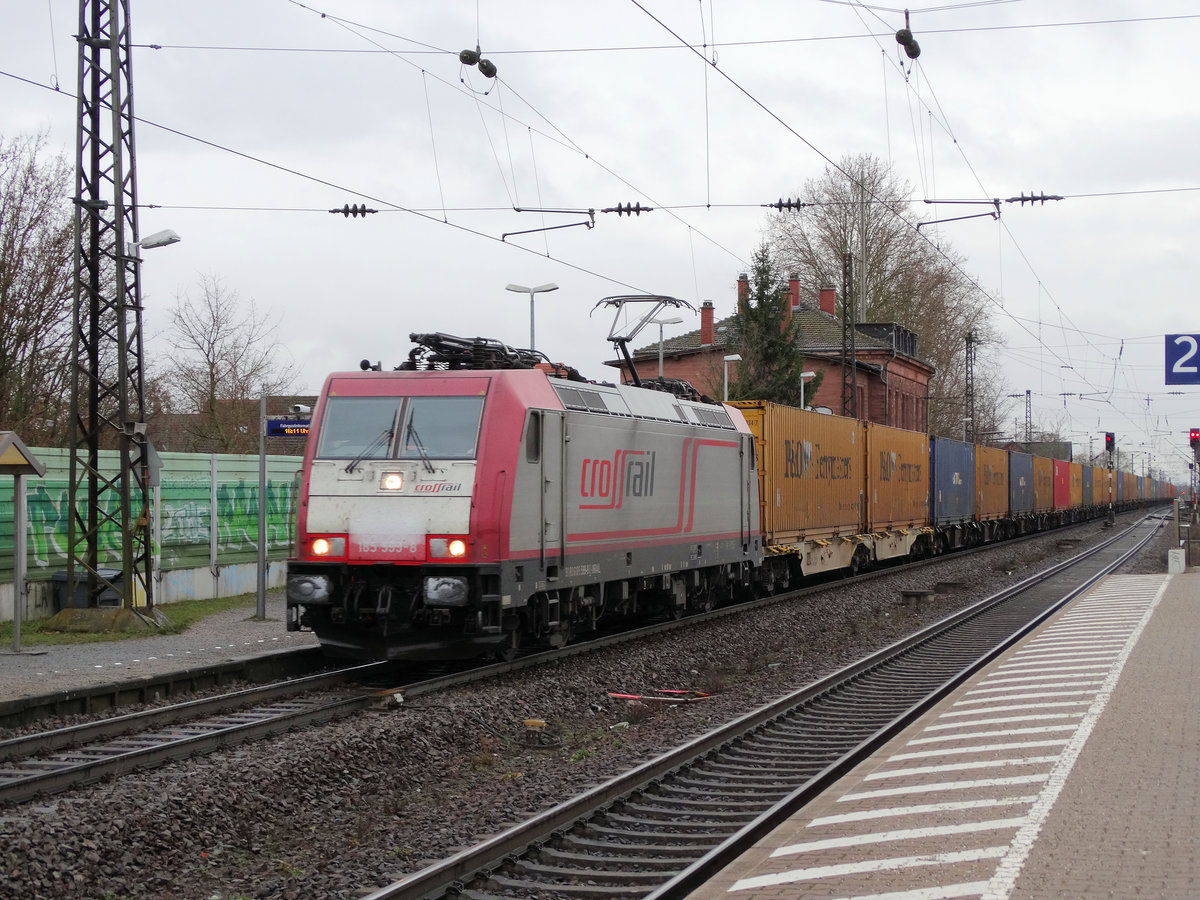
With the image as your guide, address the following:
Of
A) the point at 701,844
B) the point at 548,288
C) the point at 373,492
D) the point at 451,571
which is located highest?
the point at 548,288

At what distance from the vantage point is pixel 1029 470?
1966 inches

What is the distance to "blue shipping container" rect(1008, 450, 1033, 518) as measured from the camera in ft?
151

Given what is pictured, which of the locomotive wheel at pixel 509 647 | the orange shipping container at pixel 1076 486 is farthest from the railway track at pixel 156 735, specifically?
the orange shipping container at pixel 1076 486

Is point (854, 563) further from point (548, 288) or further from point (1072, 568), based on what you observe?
point (548, 288)

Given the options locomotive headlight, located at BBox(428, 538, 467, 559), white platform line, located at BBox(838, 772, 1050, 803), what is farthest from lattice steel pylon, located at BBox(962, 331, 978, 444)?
white platform line, located at BBox(838, 772, 1050, 803)

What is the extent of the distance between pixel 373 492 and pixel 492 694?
2433mm

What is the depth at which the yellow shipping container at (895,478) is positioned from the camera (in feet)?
94.9

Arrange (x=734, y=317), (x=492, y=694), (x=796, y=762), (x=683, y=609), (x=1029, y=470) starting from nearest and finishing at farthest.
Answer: (x=796, y=762) → (x=492, y=694) → (x=683, y=609) → (x=734, y=317) → (x=1029, y=470)

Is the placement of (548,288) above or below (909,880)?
above

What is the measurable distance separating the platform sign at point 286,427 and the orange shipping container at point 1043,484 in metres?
40.2

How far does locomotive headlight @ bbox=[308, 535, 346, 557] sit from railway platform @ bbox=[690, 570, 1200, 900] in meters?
5.74

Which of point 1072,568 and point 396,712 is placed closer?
point 396,712

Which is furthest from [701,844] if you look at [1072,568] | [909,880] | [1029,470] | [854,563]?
[1029,470]

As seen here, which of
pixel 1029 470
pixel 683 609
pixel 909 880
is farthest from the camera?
pixel 1029 470
